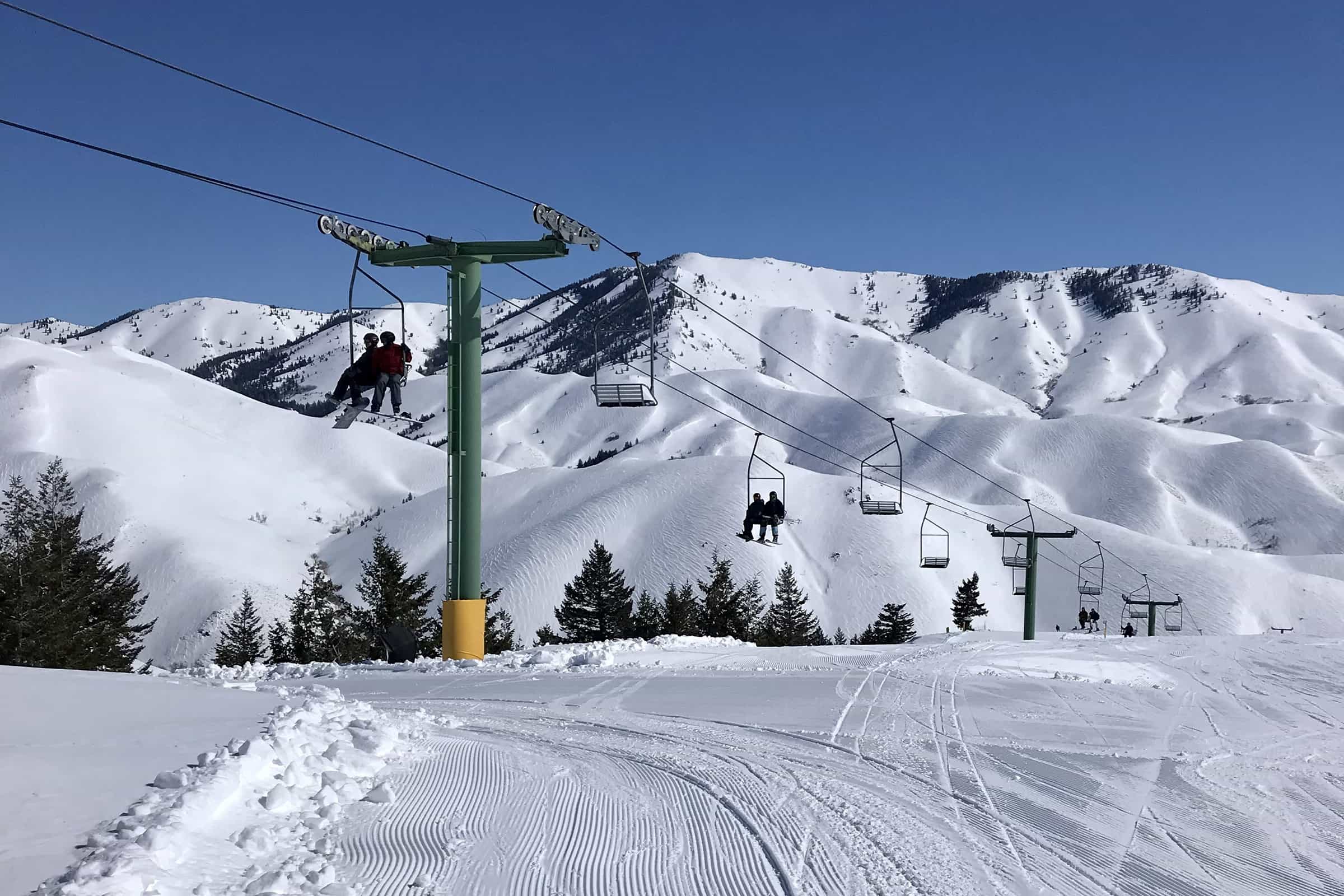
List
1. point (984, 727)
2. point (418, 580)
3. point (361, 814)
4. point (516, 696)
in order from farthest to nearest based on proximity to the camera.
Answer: point (418, 580) < point (516, 696) < point (984, 727) < point (361, 814)

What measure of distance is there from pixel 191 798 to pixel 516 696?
27.1ft

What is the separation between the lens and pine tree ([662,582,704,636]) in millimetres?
62375

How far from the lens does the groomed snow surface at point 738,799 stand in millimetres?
5461

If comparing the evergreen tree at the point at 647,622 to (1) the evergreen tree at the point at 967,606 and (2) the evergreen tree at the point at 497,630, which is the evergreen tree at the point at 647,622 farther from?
(1) the evergreen tree at the point at 967,606

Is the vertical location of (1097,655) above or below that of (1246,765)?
below

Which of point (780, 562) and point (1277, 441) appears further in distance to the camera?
point (1277, 441)

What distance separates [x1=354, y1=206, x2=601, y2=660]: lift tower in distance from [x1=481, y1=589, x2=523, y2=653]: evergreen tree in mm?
21542

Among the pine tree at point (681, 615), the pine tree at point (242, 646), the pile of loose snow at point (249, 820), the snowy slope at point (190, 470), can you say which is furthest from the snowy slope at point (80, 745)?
the snowy slope at point (190, 470)

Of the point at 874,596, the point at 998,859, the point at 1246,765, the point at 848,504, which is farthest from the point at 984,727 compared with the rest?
the point at 848,504

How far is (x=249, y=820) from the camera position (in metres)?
5.88

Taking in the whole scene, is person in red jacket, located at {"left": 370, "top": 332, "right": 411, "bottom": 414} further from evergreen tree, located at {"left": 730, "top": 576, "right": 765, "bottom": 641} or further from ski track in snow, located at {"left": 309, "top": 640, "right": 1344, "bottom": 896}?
evergreen tree, located at {"left": 730, "top": 576, "right": 765, "bottom": 641}

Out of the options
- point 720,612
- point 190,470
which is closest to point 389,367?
point 720,612

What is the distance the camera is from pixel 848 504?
101m

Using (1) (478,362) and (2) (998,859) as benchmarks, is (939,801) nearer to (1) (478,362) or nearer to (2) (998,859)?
(2) (998,859)
